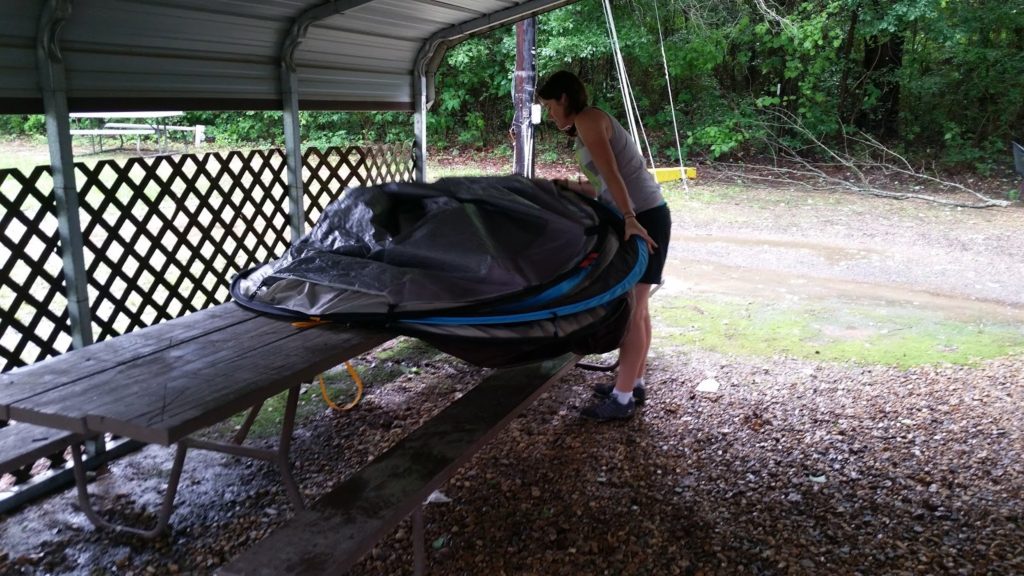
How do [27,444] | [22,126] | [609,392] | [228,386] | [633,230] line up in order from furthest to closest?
1. [22,126]
2. [609,392]
3. [633,230]
4. [27,444]
5. [228,386]

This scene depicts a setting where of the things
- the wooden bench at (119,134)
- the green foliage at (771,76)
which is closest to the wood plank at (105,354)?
the green foliage at (771,76)

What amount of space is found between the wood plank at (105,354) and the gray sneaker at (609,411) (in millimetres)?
1741

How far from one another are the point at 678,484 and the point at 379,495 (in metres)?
1.36

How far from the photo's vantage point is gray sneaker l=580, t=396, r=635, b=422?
11.7ft

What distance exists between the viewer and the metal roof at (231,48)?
9.05ft

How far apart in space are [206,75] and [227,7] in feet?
1.23

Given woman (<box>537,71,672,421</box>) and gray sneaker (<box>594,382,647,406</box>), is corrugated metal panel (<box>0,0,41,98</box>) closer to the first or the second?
woman (<box>537,71,672,421</box>)

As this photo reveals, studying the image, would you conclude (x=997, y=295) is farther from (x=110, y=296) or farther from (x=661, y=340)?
(x=110, y=296)

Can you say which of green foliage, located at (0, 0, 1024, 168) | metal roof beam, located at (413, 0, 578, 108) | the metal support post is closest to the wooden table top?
the metal support post

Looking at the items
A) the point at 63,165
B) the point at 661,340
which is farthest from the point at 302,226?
the point at 661,340

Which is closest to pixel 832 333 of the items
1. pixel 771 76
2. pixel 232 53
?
pixel 232 53

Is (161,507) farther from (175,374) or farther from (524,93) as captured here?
(524,93)

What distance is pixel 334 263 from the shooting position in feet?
8.59

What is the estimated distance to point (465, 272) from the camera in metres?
2.60
